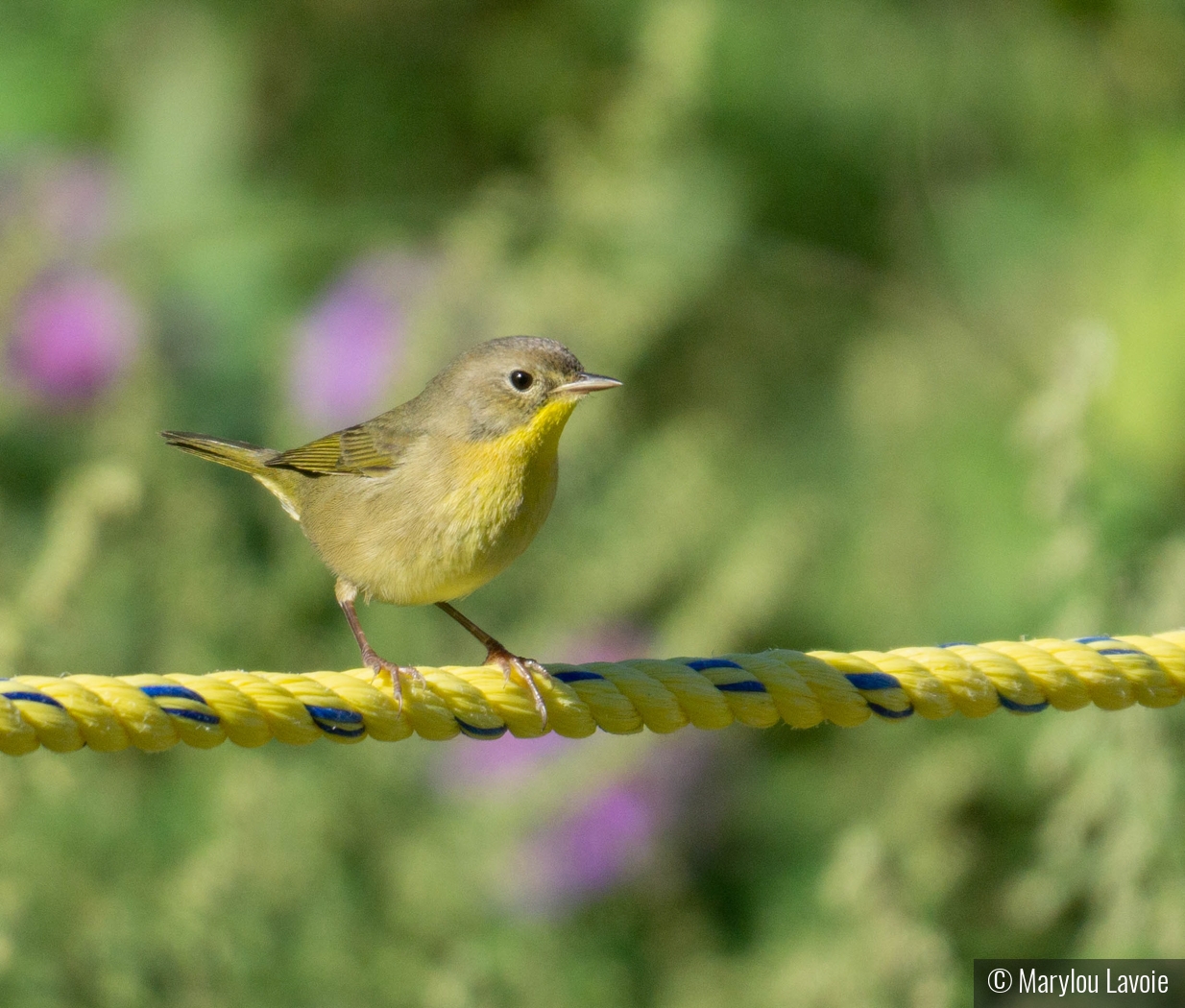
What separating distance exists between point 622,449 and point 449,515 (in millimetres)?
2046

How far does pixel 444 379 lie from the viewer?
3.87m

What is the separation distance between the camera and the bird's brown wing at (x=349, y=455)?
149 inches

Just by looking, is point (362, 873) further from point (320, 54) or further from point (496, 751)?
point (320, 54)

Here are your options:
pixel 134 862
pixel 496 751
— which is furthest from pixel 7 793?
pixel 496 751

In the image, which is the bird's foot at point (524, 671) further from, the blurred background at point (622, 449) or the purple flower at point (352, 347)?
the purple flower at point (352, 347)

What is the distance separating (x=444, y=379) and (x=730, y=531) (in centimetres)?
163

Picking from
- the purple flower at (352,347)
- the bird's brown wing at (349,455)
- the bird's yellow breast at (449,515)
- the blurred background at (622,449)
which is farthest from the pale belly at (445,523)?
the purple flower at (352,347)

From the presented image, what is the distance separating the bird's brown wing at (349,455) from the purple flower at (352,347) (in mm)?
886

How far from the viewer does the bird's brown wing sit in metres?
3.79

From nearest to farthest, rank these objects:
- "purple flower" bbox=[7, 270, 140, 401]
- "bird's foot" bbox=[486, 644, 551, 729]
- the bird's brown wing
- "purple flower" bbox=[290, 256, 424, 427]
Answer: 1. "bird's foot" bbox=[486, 644, 551, 729]
2. the bird's brown wing
3. "purple flower" bbox=[290, 256, 424, 427]
4. "purple flower" bbox=[7, 270, 140, 401]

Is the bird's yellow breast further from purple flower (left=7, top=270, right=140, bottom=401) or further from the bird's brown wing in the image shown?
purple flower (left=7, top=270, right=140, bottom=401)

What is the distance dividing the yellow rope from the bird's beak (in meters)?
1.10

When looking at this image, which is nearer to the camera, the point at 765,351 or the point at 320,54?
the point at 765,351

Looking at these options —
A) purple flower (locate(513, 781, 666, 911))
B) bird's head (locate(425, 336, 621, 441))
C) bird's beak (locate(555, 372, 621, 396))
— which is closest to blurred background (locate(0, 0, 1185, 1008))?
purple flower (locate(513, 781, 666, 911))
